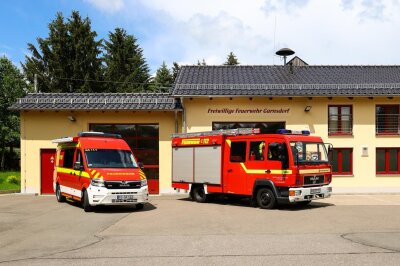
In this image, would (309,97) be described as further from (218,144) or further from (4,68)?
(4,68)

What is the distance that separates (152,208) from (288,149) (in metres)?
5.07

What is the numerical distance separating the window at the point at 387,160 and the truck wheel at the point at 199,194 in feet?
30.3

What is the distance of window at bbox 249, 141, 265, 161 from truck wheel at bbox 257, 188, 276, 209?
1.09 m

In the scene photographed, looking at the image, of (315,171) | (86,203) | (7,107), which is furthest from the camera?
(7,107)

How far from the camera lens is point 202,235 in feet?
35.0

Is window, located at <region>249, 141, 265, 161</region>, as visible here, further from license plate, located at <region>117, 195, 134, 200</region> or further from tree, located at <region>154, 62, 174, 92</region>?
tree, located at <region>154, 62, 174, 92</region>

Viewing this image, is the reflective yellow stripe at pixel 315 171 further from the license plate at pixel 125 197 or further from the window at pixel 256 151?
the license plate at pixel 125 197

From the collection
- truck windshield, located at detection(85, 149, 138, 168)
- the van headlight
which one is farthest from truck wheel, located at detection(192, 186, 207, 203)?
the van headlight

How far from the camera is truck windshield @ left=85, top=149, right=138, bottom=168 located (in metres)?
15.8

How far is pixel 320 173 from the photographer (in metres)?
16.2

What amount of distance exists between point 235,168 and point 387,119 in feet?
32.4

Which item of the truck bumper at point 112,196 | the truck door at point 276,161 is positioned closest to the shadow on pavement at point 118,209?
the truck bumper at point 112,196

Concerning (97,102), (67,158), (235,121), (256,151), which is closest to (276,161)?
(256,151)

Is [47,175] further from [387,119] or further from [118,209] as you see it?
[387,119]
